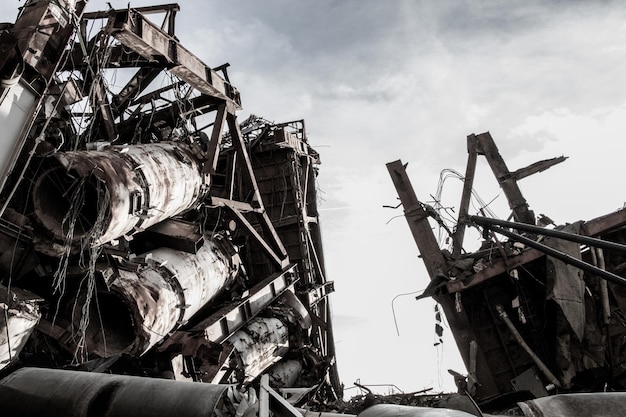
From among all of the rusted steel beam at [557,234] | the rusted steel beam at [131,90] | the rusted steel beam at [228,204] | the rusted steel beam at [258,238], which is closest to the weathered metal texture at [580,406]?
the rusted steel beam at [557,234]

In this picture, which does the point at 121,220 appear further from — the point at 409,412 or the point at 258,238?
the point at 409,412

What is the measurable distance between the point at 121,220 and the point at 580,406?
491 cm

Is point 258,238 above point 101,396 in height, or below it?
above

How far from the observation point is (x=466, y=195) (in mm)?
8867

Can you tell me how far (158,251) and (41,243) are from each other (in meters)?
1.90

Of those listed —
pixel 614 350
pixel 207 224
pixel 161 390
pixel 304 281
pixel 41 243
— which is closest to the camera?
pixel 161 390

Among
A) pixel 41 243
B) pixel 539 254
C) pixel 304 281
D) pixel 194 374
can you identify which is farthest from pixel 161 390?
pixel 304 281

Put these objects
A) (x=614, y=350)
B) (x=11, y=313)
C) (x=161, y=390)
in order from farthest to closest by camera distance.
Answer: (x=614, y=350) < (x=11, y=313) < (x=161, y=390)

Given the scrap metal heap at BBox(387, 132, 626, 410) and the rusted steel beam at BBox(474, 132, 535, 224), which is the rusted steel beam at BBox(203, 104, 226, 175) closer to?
the scrap metal heap at BBox(387, 132, 626, 410)

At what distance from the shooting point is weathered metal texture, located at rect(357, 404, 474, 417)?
6.77 ft

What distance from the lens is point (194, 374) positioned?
7035mm

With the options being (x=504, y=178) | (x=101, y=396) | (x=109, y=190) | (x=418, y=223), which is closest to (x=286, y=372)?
(x=418, y=223)

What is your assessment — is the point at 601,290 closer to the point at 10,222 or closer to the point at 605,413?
the point at 605,413

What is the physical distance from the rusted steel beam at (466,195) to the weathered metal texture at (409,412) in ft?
20.9
